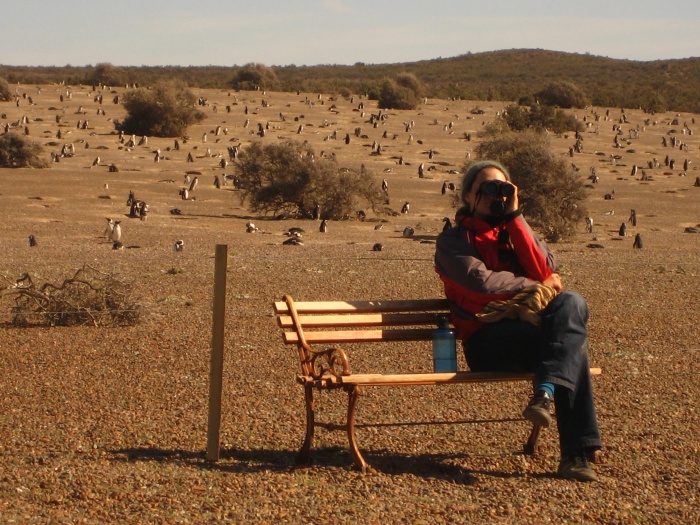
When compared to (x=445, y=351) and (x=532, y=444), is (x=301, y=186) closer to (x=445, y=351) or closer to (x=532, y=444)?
(x=445, y=351)

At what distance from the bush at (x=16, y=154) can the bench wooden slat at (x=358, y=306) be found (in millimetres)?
24636

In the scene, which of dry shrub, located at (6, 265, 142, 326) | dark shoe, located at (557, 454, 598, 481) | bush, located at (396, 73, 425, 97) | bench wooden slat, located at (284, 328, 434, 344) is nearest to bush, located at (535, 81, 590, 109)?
bush, located at (396, 73, 425, 97)

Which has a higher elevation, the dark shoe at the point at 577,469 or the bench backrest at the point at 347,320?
the bench backrest at the point at 347,320

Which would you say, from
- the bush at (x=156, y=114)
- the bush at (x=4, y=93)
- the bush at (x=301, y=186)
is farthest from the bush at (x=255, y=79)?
the bush at (x=301, y=186)

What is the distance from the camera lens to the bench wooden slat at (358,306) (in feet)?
19.3

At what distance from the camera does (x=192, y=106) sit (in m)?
41.1

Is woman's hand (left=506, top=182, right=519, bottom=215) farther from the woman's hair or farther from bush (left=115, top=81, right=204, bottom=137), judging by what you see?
bush (left=115, top=81, right=204, bottom=137)

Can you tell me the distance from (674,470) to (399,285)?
7048 millimetres

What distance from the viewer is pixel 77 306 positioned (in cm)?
975

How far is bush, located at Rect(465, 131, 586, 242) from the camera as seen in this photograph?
69.6ft

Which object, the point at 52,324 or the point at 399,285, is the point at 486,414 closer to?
the point at 52,324

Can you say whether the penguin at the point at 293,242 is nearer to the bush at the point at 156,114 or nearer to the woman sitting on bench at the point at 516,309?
the woman sitting on bench at the point at 516,309

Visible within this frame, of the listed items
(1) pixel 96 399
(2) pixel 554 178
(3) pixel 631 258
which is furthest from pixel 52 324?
(2) pixel 554 178

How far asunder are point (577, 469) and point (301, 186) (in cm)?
1953
